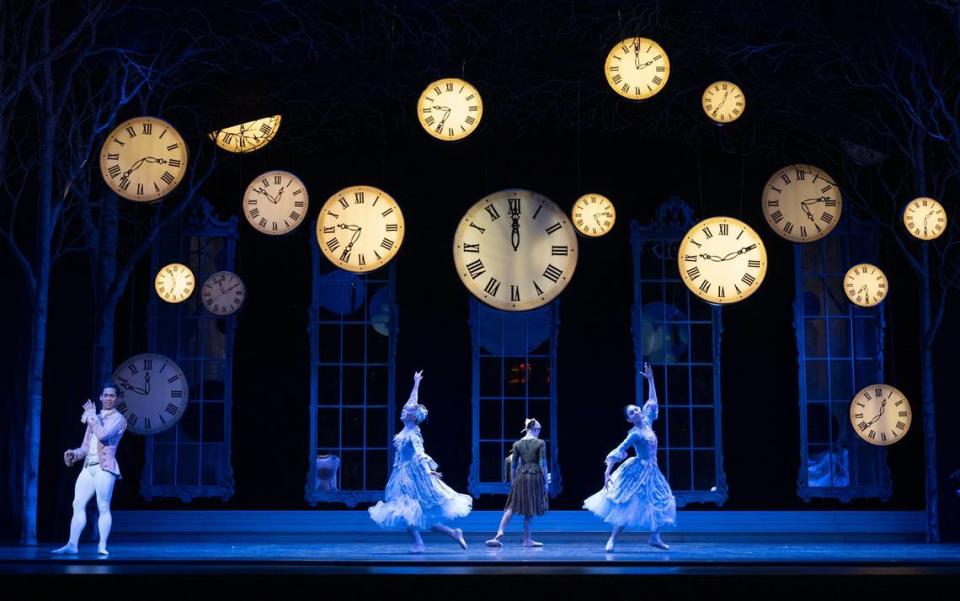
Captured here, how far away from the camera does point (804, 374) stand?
1426 cm

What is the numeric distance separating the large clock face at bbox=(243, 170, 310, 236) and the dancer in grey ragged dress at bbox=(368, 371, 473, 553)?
173cm

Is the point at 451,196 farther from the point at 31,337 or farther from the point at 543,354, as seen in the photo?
the point at 31,337

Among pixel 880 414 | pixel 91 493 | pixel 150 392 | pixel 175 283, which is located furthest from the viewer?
pixel 150 392

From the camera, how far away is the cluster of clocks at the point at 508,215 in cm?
927

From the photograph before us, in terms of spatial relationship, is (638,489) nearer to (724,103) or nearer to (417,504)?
(417,504)

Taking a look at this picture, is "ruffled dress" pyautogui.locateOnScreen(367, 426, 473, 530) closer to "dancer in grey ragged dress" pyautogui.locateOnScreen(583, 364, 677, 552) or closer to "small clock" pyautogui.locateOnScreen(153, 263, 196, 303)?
"dancer in grey ragged dress" pyautogui.locateOnScreen(583, 364, 677, 552)

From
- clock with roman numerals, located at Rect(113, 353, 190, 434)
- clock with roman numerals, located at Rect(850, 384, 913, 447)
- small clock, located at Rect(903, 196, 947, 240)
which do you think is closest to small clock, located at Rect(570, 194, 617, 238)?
small clock, located at Rect(903, 196, 947, 240)

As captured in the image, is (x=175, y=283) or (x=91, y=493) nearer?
(x=91, y=493)

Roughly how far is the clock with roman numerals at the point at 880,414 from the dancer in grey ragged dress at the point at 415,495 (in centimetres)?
410

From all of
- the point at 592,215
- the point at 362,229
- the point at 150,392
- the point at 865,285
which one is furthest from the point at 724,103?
the point at 150,392

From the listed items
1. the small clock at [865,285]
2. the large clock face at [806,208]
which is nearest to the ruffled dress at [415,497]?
the large clock face at [806,208]

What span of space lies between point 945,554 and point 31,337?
8.45 metres

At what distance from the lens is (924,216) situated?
429 inches

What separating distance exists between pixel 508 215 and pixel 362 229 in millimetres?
1595
